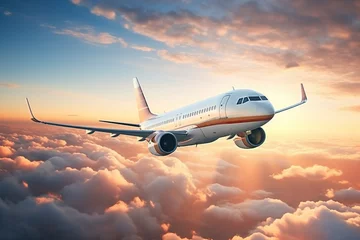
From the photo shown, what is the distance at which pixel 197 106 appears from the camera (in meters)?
40.8

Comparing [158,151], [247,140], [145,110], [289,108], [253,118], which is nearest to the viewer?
[253,118]

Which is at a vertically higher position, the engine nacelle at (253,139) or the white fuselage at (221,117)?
the white fuselage at (221,117)

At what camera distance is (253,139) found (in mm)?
40938

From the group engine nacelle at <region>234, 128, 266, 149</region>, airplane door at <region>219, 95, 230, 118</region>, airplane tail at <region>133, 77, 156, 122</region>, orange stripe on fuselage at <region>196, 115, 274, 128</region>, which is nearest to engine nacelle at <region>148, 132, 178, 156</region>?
orange stripe on fuselage at <region>196, 115, 274, 128</region>

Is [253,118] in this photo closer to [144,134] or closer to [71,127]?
[144,134]

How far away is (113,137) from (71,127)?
5.41 metres

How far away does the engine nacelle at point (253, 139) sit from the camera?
40.6 metres

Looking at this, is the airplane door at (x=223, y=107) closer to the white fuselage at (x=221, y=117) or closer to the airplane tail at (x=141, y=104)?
the white fuselage at (x=221, y=117)

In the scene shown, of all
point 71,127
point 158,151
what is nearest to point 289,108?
point 158,151

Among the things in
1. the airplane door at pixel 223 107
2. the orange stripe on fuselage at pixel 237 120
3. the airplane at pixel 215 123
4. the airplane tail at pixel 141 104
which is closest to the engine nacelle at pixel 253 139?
the airplane at pixel 215 123

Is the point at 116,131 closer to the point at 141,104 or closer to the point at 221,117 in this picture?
the point at 221,117

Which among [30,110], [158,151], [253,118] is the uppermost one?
[30,110]

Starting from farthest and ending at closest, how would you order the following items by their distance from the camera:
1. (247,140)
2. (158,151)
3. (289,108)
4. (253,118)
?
(289,108), (247,140), (158,151), (253,118)

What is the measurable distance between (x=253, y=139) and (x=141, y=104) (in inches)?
1140
